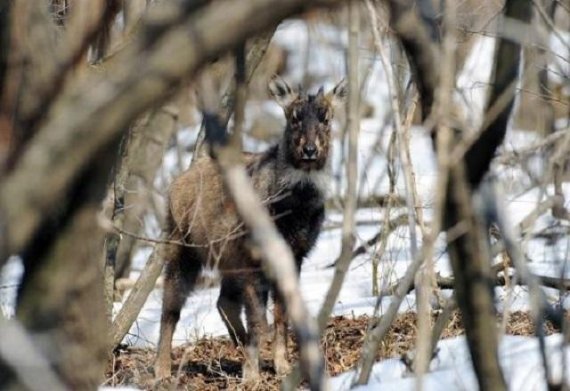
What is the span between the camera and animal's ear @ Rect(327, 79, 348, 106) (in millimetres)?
10695

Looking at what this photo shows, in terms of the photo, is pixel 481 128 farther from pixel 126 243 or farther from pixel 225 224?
Answer: pixel 126 243

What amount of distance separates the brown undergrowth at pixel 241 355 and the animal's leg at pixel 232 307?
12cm

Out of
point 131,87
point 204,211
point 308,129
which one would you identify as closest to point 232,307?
point 204,211

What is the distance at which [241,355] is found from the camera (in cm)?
990

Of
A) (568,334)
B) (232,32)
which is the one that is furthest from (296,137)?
(232,32)

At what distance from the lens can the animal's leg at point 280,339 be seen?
961cm

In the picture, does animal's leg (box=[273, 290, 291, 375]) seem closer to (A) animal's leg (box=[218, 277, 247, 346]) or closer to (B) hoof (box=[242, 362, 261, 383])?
(B) hoof (box=[242, 362, 261, 383])

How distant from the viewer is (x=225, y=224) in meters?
10.2

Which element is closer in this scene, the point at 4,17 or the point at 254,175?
the point at 4,17

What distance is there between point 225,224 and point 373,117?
12.9 meters

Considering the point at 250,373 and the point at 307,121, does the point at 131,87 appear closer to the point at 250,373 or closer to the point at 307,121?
the point at 250,373

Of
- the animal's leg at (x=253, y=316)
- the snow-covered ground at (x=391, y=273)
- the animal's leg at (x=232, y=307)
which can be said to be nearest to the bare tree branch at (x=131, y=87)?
A: the snow-covered ground at (x=391, y=273)

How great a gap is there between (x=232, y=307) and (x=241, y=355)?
713mm

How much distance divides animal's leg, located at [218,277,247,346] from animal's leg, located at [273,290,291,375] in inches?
17.7
